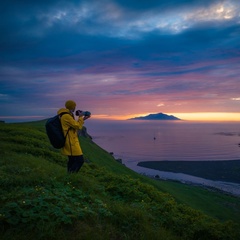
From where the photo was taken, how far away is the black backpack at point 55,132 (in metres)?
8.09

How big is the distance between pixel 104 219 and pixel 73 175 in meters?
2.85

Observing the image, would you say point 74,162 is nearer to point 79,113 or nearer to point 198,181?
point 79,113

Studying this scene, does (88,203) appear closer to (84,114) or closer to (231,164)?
(84,114)

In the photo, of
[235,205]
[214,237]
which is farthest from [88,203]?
[235,205]

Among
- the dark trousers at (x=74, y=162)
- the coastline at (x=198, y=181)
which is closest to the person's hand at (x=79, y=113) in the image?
the dark trousers at (x=74, y=162)

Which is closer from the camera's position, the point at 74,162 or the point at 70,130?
the point at 70,130

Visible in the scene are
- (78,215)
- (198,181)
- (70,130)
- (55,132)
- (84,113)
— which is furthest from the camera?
(198,181)

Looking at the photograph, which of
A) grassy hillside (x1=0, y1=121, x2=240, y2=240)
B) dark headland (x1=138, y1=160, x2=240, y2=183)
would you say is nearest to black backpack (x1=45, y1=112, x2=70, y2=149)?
grassy hillside (x1=0, y1=121, x2=240, y2=240)

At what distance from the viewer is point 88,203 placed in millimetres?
6359

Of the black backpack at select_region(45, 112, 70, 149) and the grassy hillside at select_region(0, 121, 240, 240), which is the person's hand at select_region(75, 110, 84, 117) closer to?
the black backpack at select_region(45, 112, 70, 149)

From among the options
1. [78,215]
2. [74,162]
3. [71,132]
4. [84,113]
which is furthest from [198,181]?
[78,215]

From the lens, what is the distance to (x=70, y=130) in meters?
8.39

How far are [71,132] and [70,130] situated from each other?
9 cm

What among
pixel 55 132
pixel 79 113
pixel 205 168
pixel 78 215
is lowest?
pixel 205 168
